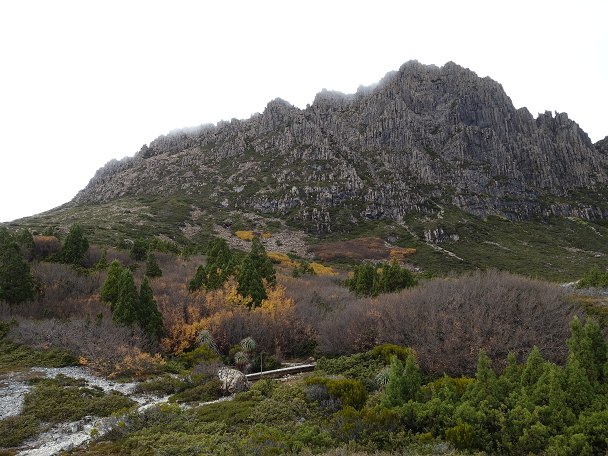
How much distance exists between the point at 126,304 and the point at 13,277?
11460 millimetres

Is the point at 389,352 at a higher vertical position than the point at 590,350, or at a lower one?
lower

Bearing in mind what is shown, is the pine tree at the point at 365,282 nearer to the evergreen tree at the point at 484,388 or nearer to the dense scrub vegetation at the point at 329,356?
the dense scrub vegetation at the point at 329,356

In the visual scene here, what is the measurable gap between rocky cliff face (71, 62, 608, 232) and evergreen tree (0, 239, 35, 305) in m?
89.0

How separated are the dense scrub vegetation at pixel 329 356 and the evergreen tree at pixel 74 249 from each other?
1.30m

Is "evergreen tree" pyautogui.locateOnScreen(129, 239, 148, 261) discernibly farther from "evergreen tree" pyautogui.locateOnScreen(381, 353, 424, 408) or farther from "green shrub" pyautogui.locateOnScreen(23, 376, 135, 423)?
"evergreen tree" pyautogui.locateOnScreen(381, 353, 424, 408)

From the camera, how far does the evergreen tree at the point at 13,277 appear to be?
23906 millimetres

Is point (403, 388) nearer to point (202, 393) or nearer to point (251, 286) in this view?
point (202, 393)

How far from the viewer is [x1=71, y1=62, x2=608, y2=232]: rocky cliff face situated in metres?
130

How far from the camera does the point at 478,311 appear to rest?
16188 mm

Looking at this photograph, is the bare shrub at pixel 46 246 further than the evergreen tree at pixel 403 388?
Yes

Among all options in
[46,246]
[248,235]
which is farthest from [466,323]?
[248,235]

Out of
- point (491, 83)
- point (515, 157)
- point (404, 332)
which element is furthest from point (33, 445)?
point (491, 83)

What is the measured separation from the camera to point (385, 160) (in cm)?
14988

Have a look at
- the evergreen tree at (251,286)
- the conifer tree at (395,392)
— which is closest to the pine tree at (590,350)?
the conifer tree at (395,392)
